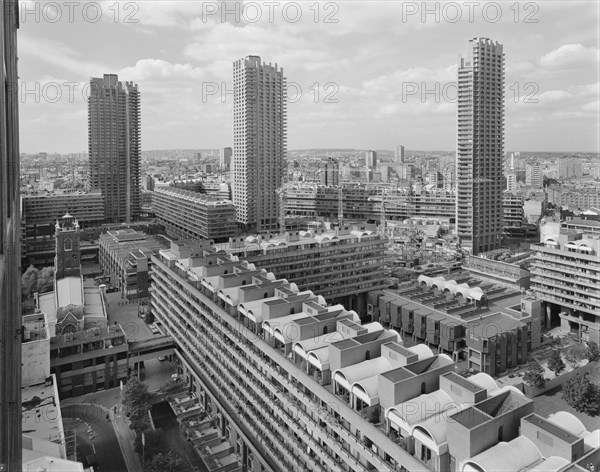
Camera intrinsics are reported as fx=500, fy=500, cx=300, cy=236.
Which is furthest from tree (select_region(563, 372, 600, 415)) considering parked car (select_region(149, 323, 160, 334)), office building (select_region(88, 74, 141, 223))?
office building (select_region(88, 74, 141, 223))

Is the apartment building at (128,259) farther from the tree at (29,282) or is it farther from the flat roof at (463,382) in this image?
the flat roof at (463,382)

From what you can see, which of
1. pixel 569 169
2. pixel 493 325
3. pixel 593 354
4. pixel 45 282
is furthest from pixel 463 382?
pixel 569 169

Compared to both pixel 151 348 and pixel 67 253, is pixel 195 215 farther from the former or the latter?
pixel 151 348

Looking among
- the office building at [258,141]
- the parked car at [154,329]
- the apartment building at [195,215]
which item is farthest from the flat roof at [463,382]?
the office building at [258,141]

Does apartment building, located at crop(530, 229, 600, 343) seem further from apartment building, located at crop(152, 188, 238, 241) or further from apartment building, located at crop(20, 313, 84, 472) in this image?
apartment building, located at crop(152, 188, 238, 241)

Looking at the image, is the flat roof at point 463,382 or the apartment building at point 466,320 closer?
the flat roof at point 463,382

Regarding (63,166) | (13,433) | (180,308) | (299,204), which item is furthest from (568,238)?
(63,166)

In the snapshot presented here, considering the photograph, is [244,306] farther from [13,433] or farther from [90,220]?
[90,220]
